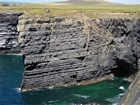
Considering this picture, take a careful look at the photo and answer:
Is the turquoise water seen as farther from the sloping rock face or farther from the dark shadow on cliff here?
the sloping rock face

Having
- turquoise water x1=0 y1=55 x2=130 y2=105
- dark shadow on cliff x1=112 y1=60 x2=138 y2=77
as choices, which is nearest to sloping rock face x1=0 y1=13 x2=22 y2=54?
turquoise water x1=0 y1=55 x2=130 y2=105

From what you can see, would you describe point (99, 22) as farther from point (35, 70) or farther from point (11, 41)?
point (11, 41)

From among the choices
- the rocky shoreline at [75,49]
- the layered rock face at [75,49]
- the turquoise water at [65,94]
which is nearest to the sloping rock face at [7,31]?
the turquoise water at [65,94]

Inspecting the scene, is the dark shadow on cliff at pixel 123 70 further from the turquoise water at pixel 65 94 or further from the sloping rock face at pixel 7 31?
the sloping rock face at pixel 7 31

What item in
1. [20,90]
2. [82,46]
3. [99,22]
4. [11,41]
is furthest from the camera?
[11,41]

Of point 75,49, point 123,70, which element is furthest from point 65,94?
point 123,70

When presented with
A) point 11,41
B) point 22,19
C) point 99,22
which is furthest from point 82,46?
point 11,41
